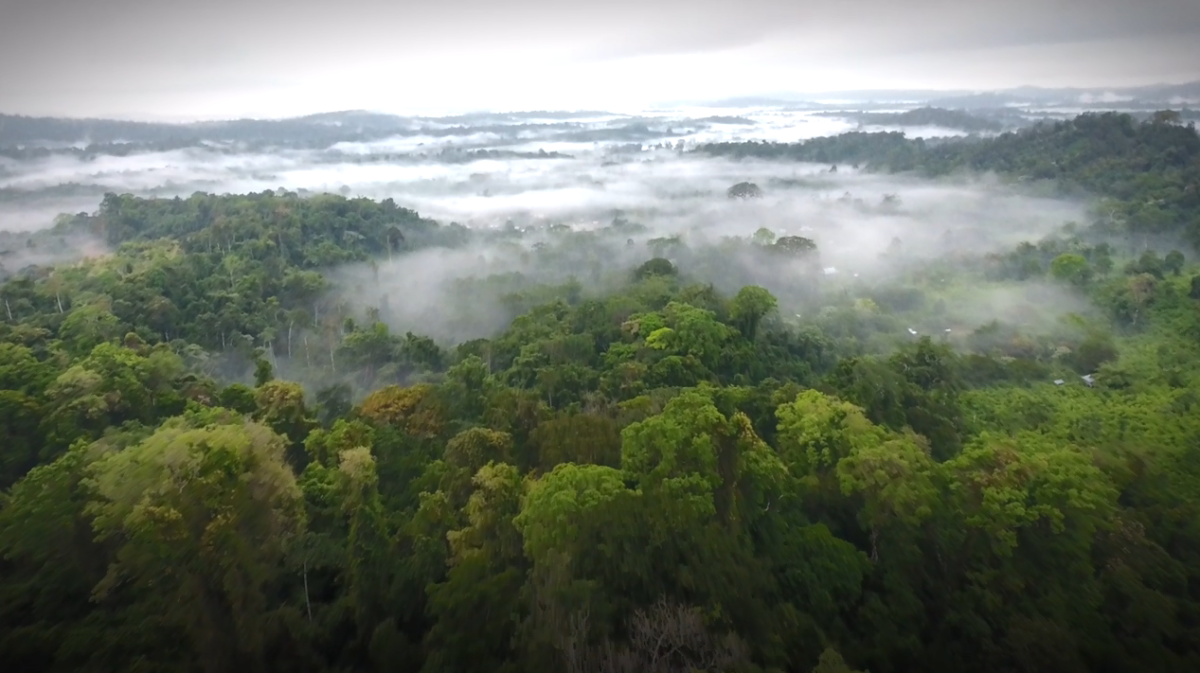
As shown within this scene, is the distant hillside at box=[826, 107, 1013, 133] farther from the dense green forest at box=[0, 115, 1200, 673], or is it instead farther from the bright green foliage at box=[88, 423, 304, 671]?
the bright green foliage at box=[88, 423, 304, 671]

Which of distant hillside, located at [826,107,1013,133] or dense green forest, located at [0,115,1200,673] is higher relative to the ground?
distant hillside, located at [826,107,1013,133]

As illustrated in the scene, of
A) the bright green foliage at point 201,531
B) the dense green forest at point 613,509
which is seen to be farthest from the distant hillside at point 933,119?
the bright green foliage at point 201,531

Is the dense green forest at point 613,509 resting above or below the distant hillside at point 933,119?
below

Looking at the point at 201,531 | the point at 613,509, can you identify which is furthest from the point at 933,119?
the point at 201,531

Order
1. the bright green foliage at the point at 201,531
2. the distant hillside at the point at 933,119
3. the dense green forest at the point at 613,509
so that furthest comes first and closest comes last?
the distant hillside at the point at 933,119 < the dense green forest at the point at 613,509 < the bright green foliage at the point at 201,531

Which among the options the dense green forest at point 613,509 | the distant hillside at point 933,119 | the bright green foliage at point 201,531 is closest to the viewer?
the bright green foliage at point 201,531

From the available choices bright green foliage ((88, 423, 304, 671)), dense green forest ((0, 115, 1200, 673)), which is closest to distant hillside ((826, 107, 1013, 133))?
dense green forest ((0, 115, 1200, 673))

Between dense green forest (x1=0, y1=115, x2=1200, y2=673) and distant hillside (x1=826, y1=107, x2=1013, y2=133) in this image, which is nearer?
dense green forest (x1=0, y1=115, x2=1200, y2=673)

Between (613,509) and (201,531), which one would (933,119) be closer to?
(613,509)

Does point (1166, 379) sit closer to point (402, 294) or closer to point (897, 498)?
point (897, 498)

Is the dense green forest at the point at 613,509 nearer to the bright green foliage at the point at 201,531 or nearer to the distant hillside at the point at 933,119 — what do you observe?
the bright green foliage at the point at 201,531
